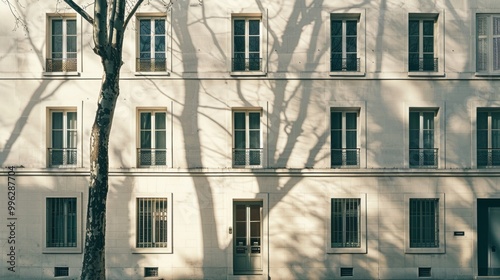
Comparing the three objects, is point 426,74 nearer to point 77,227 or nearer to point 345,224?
point 345,224

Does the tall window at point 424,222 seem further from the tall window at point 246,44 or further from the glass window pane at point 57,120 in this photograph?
the glass window pane at point 57,120

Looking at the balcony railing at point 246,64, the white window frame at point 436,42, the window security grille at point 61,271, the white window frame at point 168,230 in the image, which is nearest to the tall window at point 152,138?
the white window frame at point 168,230

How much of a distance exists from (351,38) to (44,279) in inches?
559

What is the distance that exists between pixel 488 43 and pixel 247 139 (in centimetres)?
954

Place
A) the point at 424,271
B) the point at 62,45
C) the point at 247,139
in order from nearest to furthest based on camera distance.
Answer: the point at 424,271 < the point at 247,139 < the point at 62,45

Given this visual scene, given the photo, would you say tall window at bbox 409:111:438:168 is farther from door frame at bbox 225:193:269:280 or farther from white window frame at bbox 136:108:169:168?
white window frame at bbox 136:108:169:168

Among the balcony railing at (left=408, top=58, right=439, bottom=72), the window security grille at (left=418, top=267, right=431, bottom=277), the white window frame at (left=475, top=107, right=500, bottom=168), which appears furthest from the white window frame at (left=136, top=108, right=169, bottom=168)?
the white window frame at (left=475, top=107, right=500, bottom=168)

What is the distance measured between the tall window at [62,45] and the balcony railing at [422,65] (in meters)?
12.4

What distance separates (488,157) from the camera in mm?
19438

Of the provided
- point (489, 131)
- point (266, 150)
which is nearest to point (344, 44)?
point (266, 150)

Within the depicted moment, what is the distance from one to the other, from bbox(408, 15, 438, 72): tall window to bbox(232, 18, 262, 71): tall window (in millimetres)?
5646

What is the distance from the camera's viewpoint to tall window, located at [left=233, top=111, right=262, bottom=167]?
1934cm

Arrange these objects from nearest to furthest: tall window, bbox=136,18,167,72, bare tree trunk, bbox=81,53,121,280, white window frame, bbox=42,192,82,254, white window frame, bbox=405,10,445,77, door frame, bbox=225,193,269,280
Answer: bare tree trunk, bbox=81,53,121,280 → door frame, bbox=225,193,269,280 → white window frame, bbox=42,192,82,254 → white window frame, bbox=405,10,445,77 → tall window, bbox=136,18,167,72

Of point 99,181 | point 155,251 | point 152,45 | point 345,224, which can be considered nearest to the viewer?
point 99,181
